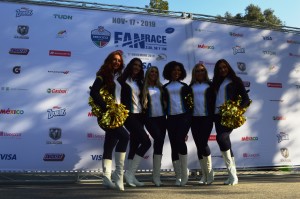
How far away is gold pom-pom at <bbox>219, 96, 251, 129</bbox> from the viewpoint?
5.17 metres

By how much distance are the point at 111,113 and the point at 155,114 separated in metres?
0.84

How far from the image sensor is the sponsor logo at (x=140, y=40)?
21.7 ft

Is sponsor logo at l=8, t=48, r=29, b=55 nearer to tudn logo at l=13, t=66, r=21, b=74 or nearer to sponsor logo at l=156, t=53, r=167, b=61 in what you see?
tudn logo at l=13, t=66, r=21, b=74

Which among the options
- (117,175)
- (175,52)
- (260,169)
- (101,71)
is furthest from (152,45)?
(260,169)

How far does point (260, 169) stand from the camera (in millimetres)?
7219

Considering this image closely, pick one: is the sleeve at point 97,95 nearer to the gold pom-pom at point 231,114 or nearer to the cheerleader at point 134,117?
the cheerleader at point 134,117

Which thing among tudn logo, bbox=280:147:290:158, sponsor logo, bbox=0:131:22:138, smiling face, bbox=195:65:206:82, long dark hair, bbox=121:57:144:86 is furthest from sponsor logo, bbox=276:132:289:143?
sponsor logo, bbox=0:131:22:138

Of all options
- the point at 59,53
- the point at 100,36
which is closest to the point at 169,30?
the point at 100,36

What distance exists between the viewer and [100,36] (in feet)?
21.3

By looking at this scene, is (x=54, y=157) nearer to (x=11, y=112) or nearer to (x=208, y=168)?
(x=11, y=112)

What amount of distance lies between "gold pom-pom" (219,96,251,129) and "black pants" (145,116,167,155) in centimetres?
94

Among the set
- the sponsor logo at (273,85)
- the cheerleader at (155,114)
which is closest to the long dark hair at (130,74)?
the cheerleader at (155,114)

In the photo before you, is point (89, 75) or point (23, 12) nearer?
point (23, 12)

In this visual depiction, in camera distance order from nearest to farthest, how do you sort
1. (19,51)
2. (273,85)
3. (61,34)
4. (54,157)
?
(54,157)
(19,51)
(61,34)
(273,85)
